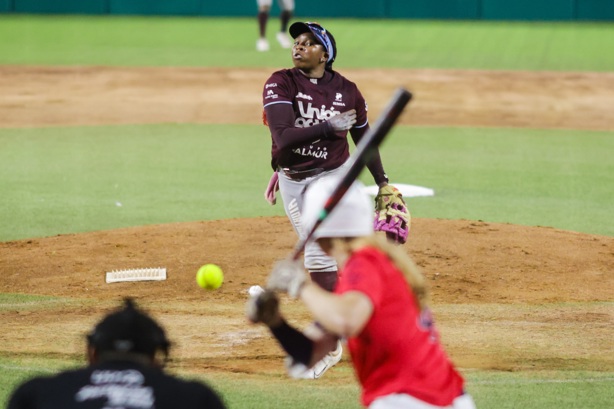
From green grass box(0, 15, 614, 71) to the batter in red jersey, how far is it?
1982 centimetres

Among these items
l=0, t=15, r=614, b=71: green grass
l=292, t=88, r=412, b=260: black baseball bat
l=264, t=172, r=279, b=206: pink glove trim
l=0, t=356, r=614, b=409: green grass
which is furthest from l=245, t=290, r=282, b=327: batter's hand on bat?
l=0, t=15, r=614, b=71: green grass

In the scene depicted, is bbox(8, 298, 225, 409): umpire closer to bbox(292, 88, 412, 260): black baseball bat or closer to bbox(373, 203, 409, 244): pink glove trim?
bbox(292, 88, 412, 260): black baseball bat

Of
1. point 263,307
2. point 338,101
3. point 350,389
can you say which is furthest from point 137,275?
point 263,307

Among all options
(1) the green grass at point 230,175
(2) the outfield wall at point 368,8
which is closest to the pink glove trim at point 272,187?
(1) the green grass at point 230,175

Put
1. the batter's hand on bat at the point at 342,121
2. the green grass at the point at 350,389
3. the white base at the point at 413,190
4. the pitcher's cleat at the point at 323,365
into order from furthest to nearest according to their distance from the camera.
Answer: the white base at the point at 413,190, the batter's hand on bat at the point at 342,121, the pitcher's cleat at the point at 323,365, the green grass at the point at 350,389

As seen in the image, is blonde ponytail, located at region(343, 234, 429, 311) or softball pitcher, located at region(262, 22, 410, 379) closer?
blonde ponytail, located at region(343, 234, 429, 311)

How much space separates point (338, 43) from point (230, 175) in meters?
14.6

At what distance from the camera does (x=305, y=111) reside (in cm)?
720

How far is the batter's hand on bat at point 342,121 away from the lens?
6.86 metres

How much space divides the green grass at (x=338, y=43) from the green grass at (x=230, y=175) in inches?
287

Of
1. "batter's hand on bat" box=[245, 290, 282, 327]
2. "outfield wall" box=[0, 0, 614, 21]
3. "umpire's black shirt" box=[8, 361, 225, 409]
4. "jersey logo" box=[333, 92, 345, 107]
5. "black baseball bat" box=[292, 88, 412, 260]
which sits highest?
"black baseball bat" box=[292, 88, 412, 260]

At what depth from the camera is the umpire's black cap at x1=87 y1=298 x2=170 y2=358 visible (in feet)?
10.6

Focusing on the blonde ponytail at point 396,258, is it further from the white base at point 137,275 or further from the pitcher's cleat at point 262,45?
the pitcher's cleat at point 262,45

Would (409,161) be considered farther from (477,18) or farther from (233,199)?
(477,18)
